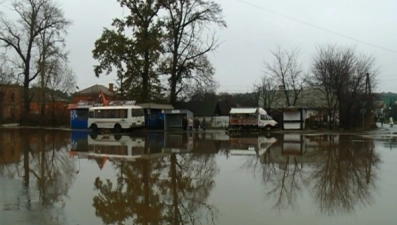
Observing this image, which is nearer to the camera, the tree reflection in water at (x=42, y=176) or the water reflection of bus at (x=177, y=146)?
the tree reflection in water at (x=42, y=176)

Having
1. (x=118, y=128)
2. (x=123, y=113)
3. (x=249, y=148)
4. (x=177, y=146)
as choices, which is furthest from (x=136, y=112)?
(x=249, y=148)

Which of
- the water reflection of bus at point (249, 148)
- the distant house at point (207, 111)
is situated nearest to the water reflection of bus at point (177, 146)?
the water reflection of bus at point (249, 148)

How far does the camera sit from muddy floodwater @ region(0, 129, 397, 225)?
8.08m

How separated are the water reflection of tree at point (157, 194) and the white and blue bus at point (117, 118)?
2532 centimetres

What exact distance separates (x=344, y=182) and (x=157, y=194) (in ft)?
17.5

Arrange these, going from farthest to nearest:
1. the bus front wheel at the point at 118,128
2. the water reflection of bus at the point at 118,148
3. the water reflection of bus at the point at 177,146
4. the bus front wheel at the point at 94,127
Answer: the bus front wheel at the point at 94,127
the bus front wheel at the point at 118,128
the water reflection of bus at the point at 177,146
the water reflection of bus at the point at 118,148

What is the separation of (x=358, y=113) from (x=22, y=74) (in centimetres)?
4257

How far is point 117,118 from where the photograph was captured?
1629 inches

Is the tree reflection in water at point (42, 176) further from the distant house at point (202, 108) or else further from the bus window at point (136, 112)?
the distant house at point (202, 108)

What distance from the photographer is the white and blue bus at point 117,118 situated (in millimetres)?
40781

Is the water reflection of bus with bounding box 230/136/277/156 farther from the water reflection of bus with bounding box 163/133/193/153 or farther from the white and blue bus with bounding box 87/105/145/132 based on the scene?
the white and blue bus with bounding box 87/105/145/132

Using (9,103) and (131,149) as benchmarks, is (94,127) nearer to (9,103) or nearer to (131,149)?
(131,149)

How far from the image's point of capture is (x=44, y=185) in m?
11.3

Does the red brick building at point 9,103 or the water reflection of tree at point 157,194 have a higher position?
the red brick building at point 9,103
